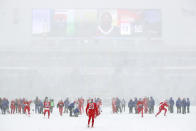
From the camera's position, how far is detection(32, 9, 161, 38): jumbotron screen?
66.2m

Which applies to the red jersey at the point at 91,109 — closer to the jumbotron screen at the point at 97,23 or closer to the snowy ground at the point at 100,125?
the snowy ground at the point at 100,125

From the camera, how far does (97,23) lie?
67.5 meters

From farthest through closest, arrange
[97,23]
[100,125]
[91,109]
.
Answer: [97,23], [100,125], [91,109]

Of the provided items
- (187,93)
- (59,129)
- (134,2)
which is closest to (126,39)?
(134,2)

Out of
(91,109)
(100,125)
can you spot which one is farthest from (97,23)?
(91,109)

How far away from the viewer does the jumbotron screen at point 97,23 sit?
6619 centimetres

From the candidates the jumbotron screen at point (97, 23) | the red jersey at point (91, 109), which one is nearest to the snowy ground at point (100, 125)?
the red jersey at point (91, 109)

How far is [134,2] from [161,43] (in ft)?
33.6

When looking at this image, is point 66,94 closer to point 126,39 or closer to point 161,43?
point 126,39

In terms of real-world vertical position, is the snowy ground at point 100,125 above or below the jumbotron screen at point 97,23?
below

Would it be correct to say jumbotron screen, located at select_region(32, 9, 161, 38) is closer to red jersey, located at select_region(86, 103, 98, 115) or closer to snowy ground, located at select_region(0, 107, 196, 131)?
snowy ground, located at select_region(0, 107, 196, 131)

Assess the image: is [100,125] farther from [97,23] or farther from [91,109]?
[97,23]

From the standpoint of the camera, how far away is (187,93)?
60.6 m

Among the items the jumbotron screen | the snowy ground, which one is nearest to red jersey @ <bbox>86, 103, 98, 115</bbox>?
the snowy ground
